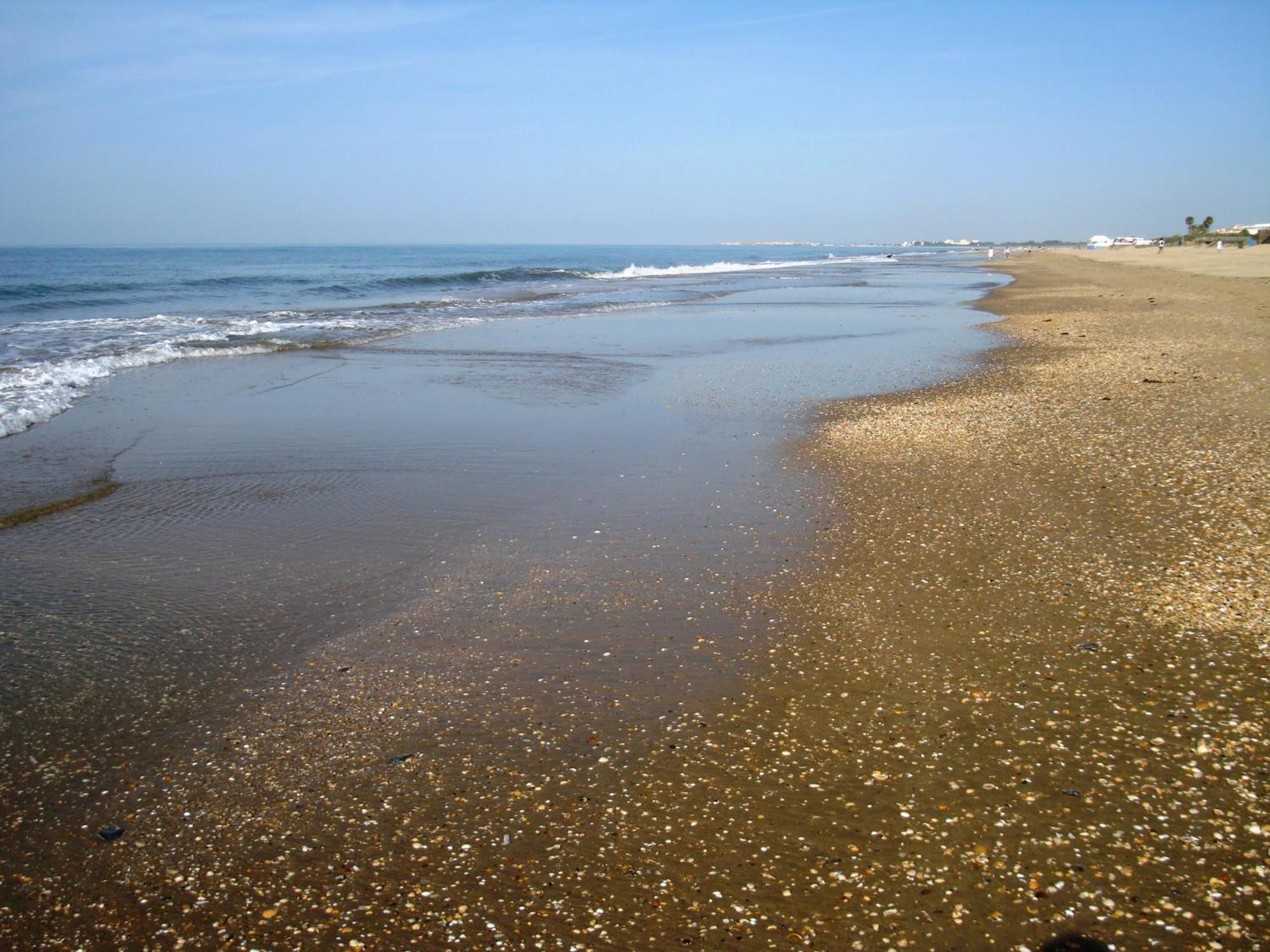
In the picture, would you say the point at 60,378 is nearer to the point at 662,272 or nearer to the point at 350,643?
the point at 350,643

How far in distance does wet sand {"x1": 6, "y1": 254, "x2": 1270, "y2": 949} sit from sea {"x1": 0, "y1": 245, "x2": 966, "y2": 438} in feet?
29.4

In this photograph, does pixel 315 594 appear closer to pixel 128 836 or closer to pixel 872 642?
pixel 128 836

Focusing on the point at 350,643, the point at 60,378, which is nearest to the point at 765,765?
the point at 350,643

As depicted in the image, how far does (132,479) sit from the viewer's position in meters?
7.99

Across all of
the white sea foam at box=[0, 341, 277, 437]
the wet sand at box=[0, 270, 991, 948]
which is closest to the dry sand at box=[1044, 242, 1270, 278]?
the wet sand at box=[0, 270, 991, 948]

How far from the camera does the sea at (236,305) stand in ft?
50.8

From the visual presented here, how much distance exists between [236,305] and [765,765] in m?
30.5

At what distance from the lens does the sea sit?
50.8 feet

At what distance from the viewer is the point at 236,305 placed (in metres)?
29.0

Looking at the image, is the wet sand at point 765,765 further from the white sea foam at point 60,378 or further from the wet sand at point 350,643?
the white sea foam at point 60,378

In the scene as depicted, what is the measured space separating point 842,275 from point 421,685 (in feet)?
177

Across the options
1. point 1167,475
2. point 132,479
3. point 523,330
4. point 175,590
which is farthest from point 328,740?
point 523,330

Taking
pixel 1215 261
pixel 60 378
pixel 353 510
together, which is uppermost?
pixel 1215 261

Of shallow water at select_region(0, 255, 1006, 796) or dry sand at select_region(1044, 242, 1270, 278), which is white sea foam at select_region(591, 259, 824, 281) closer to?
dry sand at select_region(1044, 242, 1270, 278)
